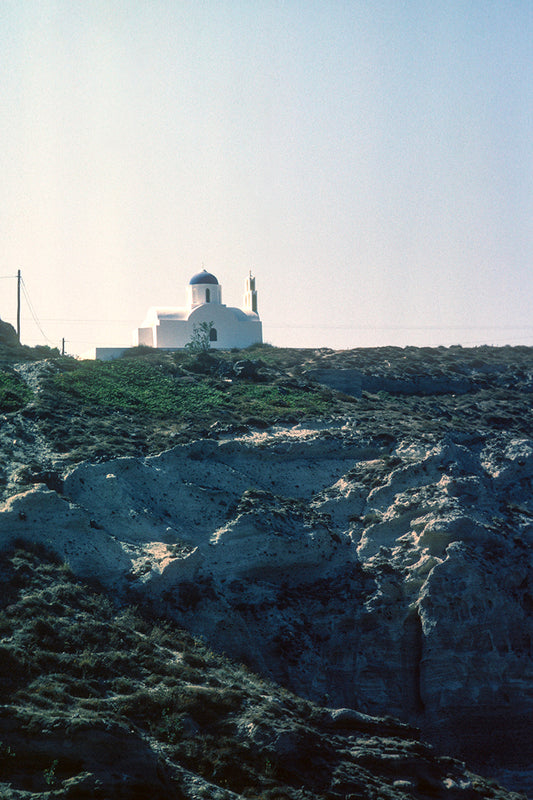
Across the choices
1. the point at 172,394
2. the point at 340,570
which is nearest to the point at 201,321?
the point at 172,394

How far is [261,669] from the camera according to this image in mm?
29109

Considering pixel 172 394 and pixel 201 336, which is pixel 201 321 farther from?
pixel 172 394

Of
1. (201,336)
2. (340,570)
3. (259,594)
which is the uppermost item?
(201,336)

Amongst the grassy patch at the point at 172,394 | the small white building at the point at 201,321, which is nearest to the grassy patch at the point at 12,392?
the grassy patch at the point at 172,394

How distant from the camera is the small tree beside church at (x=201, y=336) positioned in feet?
211

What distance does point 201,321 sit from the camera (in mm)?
66812

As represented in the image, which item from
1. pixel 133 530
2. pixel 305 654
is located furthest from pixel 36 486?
pixel 305 654

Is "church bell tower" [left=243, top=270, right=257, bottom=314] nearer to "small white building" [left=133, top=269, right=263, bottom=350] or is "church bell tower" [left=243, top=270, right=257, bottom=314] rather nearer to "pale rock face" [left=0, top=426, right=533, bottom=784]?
"small white building" [left=133, top=269, right=263, bottom=350]

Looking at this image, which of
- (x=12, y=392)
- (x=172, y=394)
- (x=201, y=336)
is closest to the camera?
(x=12, y=392)

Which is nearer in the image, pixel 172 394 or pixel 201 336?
pixel 172 394

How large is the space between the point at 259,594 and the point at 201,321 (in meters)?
36.9

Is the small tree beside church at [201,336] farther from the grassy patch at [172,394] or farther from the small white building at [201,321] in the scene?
the grassy patch at [172,394]

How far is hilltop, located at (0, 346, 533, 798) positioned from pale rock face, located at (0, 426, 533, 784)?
6cm

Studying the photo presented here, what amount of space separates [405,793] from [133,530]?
11407mm
